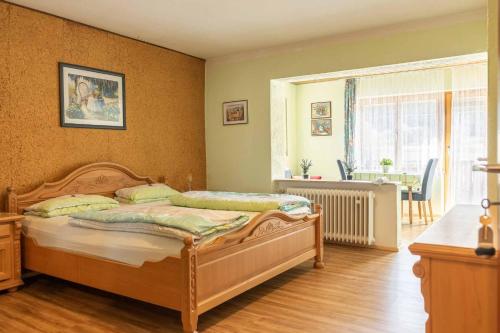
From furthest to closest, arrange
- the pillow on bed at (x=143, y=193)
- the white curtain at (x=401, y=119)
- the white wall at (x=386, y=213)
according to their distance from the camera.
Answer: the white curtain at (x=401, y=119) → the white wall at (x=386, y=213) → the pillow on bed at (x=143, y=193)

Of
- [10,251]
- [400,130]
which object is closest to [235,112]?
[400,130]

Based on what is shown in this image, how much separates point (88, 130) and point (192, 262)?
242cm

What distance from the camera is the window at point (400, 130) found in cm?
641

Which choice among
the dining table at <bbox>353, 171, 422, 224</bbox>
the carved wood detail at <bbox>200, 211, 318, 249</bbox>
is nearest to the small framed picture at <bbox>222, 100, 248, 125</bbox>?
the carved wood detail at <bbox>200, 211, 318, 249</bbox>

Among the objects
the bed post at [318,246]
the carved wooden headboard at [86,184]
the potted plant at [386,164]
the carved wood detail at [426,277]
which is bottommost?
the bed post at [318,246]

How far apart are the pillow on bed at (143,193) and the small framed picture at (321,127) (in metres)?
3.39

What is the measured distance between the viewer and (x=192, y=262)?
242 centimetres

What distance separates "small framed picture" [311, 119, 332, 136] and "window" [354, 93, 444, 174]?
47 cm

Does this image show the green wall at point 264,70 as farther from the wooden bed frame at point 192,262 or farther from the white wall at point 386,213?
the wooden bed frame at point 192,262

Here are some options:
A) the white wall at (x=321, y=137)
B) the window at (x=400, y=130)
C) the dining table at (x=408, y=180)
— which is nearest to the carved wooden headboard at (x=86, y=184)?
the white wall at (x=321, y=137)

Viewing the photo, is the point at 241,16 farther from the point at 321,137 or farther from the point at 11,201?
the point at 321,137

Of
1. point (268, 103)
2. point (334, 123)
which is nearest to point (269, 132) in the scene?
point (268, 103)

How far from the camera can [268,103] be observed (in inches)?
202

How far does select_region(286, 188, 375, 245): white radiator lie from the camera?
4.63m
